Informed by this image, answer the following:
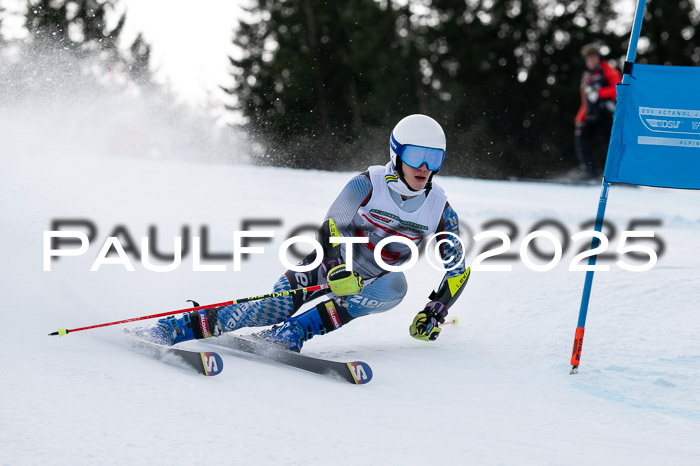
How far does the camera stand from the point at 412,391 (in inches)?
133

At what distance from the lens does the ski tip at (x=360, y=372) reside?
3.40 m

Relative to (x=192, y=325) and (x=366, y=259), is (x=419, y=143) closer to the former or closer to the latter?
(x=366, y=259)

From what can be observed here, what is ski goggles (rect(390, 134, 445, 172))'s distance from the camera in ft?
12.9

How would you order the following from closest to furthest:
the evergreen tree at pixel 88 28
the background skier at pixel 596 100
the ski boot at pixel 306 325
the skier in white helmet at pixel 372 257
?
1. the ski boot at pixel 306 325
2. the skier in white helmet at pixel 372 257
3. the background skier at pixel 596 100
4. the evergreen tree at pixel 88 28

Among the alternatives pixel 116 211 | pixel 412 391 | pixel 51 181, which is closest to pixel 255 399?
pixel 412 391

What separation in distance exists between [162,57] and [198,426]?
41189 millimetres

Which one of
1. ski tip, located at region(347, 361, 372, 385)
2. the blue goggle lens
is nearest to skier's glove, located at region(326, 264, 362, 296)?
ski tip, located at region(347, 361, 372, 385)

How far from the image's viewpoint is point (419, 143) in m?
3.94

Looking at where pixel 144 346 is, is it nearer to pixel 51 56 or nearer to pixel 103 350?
pixel 103 350

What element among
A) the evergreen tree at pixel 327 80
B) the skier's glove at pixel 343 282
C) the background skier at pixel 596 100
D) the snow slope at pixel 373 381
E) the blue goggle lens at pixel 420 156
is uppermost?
the evergreen tree at pixel 327 80

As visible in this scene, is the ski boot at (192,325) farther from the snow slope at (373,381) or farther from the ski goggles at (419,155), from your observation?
the ski goggles at (419,155)

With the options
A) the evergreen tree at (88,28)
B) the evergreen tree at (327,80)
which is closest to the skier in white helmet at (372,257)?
the evergreen tree at (327,80)

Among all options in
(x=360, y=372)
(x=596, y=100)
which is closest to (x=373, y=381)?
(x=360, y=372)

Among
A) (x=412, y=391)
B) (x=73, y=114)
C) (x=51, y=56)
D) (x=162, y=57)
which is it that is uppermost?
(x=162, y=57)
